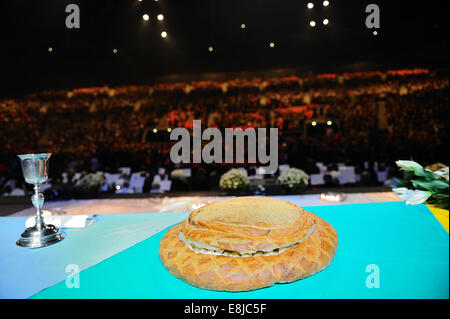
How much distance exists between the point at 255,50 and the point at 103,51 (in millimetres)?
1973

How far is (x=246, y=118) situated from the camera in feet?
14.4

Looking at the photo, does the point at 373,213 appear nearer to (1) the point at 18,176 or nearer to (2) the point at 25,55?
(2) the point at 25,55

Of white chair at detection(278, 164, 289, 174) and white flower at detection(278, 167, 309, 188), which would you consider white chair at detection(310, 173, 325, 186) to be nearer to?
white chair at detection(278, 164, 289, 174)

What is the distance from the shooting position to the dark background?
3029 mm

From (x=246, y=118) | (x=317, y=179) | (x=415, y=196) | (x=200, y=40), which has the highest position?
(x=200, y=40)

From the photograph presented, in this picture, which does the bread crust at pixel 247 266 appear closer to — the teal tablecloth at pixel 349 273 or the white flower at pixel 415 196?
the teal tablecloth at pixel 349 273

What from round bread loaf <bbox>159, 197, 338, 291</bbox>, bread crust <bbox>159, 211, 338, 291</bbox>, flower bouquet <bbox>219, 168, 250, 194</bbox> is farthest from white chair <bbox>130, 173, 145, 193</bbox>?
bread crust <bbox>159, 211, 338, 291</bbox>

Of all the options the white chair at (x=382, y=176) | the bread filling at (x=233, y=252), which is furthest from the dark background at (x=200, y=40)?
the bread filling at (x=233, y=252)

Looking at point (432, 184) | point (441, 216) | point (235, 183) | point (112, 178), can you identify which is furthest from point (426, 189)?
point (112, 178)

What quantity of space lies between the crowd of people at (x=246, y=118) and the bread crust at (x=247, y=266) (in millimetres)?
3426

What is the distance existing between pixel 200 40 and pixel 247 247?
135 inches

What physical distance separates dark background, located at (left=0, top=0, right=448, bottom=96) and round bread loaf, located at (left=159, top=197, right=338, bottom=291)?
263cm

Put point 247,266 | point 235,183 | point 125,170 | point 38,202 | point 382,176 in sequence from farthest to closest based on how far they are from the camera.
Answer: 1. point 125,170
2. point 382,176
3. point 235,183
4. point 38,202
5. point 247,266

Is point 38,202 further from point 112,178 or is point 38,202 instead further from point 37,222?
point 112,178
